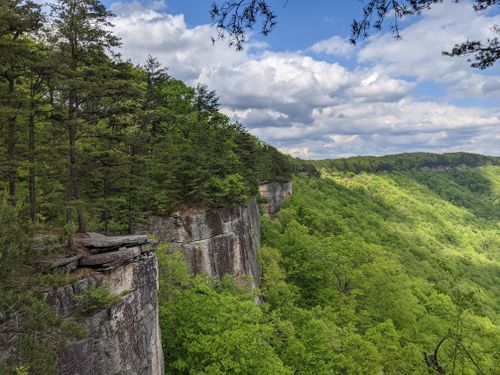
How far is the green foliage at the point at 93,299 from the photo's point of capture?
14.1m

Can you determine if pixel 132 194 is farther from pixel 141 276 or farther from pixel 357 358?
pixel 357 358

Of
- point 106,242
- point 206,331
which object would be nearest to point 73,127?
point 106,242

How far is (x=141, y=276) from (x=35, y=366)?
8568 mm

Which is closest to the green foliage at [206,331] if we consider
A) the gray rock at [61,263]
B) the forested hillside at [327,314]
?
the forested hillside at [327,314]

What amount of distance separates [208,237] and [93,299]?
51.2 ft

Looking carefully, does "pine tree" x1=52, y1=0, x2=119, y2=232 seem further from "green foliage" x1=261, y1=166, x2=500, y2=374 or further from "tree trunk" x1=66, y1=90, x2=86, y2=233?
"green foliage" x1=261, y1=166, x2=500, y2=374

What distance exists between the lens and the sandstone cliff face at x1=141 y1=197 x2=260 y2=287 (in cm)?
2877

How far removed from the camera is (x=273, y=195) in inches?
2712

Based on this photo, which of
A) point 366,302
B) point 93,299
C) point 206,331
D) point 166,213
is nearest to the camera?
point 93,299

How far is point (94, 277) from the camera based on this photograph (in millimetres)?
15305

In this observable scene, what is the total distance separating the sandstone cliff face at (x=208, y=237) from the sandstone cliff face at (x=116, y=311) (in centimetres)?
914

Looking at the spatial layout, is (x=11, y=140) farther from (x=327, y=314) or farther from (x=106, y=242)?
(x=327, y=314)

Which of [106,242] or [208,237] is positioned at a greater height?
[106,242]

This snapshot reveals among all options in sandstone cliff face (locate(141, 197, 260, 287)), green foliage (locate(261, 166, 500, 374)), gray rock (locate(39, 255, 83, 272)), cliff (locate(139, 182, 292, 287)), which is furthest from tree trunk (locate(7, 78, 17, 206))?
green foliage (locate(261, 166, 500, 374))
